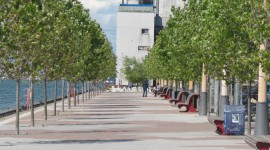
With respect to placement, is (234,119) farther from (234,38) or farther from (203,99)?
(203,99)

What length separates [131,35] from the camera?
162750 mm

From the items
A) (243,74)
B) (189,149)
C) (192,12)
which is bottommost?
(189,149)

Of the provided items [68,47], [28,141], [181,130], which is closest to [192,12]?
[68,47]

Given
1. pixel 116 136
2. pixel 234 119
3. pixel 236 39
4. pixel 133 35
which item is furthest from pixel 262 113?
pixel 133 35

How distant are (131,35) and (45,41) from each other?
12986cm

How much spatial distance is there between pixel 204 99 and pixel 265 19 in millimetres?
22490

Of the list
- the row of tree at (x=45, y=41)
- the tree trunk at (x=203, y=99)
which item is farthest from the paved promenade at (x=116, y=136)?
the tree trunk at (x=203, y=99)

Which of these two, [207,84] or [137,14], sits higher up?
[137,14]

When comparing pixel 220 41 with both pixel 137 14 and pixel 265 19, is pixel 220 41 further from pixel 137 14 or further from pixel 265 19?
pixel 137 14

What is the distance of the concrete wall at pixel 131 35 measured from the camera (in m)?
163

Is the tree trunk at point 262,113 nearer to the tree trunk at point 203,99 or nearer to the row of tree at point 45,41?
the row of tree at point 45,41

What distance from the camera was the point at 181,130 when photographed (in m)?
31.7

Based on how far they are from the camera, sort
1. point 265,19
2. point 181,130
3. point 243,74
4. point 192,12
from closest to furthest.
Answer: point 265,19 → point 243,74 → point 181,130 → point 192,12

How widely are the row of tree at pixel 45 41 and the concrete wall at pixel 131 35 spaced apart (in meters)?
104
